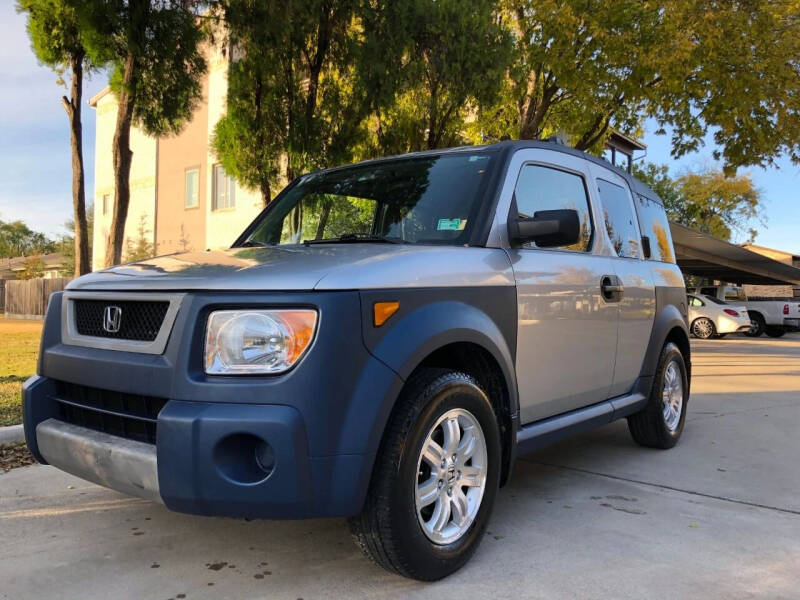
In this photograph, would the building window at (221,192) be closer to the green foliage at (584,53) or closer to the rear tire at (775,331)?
the green foliage at (584,53)

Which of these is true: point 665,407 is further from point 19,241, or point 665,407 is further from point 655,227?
point 19,241

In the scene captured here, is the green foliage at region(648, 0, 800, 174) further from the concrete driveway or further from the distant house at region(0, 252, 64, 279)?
the distant house at region(0, 252, 64, 279)

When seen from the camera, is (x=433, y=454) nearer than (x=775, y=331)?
Yes

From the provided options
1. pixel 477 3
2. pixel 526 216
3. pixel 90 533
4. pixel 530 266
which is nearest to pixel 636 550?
pixel 530 266

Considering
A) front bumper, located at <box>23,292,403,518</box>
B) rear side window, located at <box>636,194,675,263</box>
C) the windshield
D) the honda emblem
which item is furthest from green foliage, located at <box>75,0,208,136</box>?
front bumper, located at <box>23,292,403,518</box>

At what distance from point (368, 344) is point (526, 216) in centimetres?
151

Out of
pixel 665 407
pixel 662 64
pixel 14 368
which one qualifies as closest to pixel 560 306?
pixel 665 407

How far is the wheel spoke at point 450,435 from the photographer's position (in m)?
2.83

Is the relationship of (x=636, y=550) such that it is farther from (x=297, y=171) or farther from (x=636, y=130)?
(x=636, y=130)

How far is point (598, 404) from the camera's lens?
4.15 meters

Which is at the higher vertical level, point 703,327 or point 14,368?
point 14,368

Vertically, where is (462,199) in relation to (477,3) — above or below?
below

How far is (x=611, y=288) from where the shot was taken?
4086 mm

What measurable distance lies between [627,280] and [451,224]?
1.66 meters
